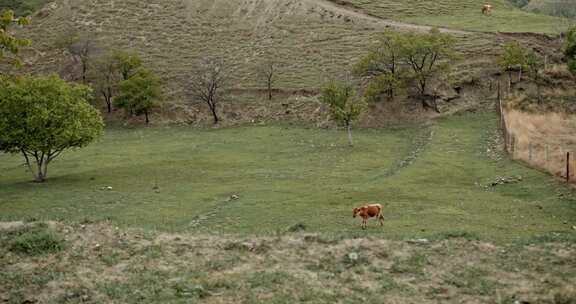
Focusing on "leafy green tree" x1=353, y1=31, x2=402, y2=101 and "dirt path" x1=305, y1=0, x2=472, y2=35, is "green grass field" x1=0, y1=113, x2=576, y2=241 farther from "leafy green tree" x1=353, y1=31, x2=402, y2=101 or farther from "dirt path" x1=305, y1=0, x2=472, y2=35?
"dirt path" x1=305, y1=0, x2=472, y2=35

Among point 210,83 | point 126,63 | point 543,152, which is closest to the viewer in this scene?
point 543,152

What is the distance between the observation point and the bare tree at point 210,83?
66.7 m

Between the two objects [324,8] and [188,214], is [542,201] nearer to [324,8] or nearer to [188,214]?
[188,214]

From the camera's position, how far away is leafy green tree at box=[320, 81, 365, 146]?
51875 millimetres

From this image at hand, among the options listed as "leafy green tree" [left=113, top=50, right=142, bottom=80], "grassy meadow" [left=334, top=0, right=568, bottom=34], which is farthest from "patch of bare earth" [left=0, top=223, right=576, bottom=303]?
"grassy meadow" [left=334, top=0, right=568, bottom=34]

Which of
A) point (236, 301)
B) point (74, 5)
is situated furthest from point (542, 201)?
point (74, 5)

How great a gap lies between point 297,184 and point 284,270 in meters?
21.5

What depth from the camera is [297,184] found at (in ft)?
123

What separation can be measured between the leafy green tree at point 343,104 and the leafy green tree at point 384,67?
8.91 metres

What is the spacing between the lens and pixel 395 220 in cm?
2577

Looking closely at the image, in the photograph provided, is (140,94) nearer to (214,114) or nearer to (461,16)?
(214,114)

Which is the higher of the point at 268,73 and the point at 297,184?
the point at 268,73

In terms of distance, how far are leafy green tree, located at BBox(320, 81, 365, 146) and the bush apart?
35.5 m

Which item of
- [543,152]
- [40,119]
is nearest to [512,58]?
[543,152]
